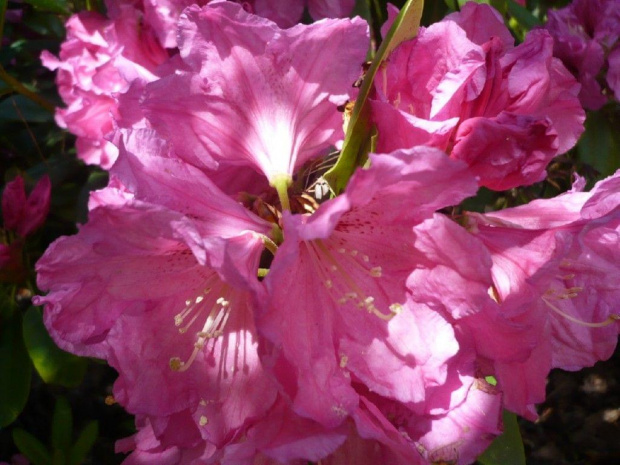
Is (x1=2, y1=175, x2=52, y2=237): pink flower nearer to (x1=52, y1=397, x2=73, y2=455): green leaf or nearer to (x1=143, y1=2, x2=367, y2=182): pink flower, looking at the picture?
(x1=52, y1=397, x2=73, y2=455): green leaf

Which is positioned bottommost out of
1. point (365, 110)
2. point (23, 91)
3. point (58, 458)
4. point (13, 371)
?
→ point (58, 458)

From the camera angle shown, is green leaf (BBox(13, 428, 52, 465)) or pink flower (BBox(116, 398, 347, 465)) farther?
green leaf (BBox(13, 428, 52, 465))

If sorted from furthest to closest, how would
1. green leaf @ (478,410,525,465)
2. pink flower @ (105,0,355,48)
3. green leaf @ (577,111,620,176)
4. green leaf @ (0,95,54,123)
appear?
green leaf @ (0,95,54,123) → green leaf @ (577,111,620,176) → pink flower @ (105,0,355,48) → green leaf @ (478,410,525,465)

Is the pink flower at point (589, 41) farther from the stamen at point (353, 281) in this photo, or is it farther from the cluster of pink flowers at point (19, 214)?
the cluster of pink flowers at point (19, 214)

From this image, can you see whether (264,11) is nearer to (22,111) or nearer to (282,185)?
(282,185)

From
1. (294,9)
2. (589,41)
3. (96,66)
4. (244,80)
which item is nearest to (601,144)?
(589,41)

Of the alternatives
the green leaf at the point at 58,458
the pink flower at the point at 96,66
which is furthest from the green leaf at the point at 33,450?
the pink flower at the point at 96,66

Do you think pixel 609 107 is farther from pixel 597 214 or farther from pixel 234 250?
pixel 234 250

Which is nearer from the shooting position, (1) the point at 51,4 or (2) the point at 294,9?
(2) the point at 294,9

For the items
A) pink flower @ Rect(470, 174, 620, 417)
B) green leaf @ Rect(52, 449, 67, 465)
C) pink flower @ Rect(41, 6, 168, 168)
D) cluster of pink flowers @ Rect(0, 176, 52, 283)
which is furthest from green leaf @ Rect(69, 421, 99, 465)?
pink flower @ Rect(470, 174, 620, 417)
